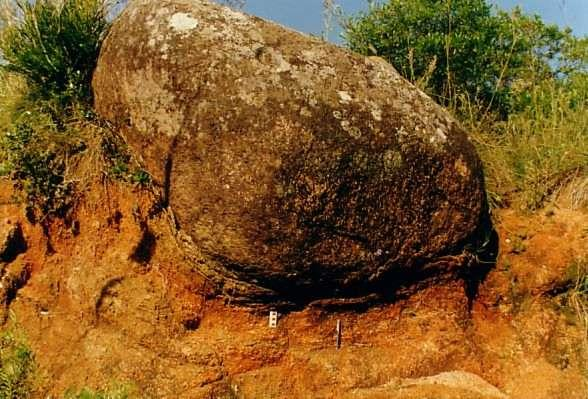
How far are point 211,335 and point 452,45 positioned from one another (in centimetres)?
445

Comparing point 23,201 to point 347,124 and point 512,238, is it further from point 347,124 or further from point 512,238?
point 512,238

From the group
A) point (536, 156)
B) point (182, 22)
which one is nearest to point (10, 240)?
point (182, 22)

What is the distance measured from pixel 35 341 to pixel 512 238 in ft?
12.9

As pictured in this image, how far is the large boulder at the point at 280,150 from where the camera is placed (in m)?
4.31

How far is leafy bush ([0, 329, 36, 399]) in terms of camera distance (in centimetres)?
374

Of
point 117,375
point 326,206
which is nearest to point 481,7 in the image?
point 326,206

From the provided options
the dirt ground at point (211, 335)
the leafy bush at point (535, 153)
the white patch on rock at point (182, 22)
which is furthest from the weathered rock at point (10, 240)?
the leafy bush at point (535, 153)

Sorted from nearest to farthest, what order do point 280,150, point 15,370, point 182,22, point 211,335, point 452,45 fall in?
point 15,370 < point 280,150 < point 182,22 < point 211,335 < point 452,45

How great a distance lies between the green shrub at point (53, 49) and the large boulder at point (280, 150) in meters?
0.42

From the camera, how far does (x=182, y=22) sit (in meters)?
4.56

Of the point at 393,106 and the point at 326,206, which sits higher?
the point at 393,106

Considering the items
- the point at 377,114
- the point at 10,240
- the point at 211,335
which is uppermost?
the point at 377,114

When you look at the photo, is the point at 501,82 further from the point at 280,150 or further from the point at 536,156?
the point at 280,150

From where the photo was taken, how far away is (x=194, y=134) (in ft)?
14.3
